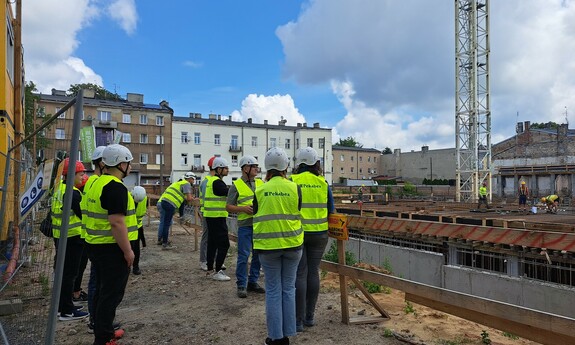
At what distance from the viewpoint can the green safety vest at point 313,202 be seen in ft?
13.3

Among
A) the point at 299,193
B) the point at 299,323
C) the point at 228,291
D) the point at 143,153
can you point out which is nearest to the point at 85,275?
the point at 228,291

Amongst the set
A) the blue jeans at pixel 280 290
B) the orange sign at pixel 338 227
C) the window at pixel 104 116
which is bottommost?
the blue jeans at pixel 280 290

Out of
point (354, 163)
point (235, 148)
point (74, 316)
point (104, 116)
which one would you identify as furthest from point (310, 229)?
point (354, 163)

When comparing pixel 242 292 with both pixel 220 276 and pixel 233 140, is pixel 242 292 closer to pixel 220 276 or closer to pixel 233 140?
pixel 220 276

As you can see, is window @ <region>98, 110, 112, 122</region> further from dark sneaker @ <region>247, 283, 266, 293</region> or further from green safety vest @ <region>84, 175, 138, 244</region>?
green safety vest @ <region>84, 175, 138, 244</region>

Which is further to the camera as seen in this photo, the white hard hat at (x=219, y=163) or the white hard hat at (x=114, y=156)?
the white hard hat at (x=219, y=163)

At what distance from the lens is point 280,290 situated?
3.60 meters

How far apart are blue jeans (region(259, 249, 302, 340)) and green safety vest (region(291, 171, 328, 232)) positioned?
1.53 feet

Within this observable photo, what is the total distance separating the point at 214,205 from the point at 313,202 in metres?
2.37

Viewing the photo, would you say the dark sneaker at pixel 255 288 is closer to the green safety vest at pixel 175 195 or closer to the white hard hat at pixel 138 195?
the white hard hat at pixel 138 195

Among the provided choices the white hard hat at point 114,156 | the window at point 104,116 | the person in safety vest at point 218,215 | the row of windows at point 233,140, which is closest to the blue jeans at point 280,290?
the white hard hat at point 114,156

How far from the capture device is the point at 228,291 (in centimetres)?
566

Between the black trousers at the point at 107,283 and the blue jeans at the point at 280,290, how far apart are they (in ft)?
4.10

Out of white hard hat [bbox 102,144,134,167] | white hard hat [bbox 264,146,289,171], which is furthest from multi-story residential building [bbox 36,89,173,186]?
white hard hat [bbox 264,146,289,171]
